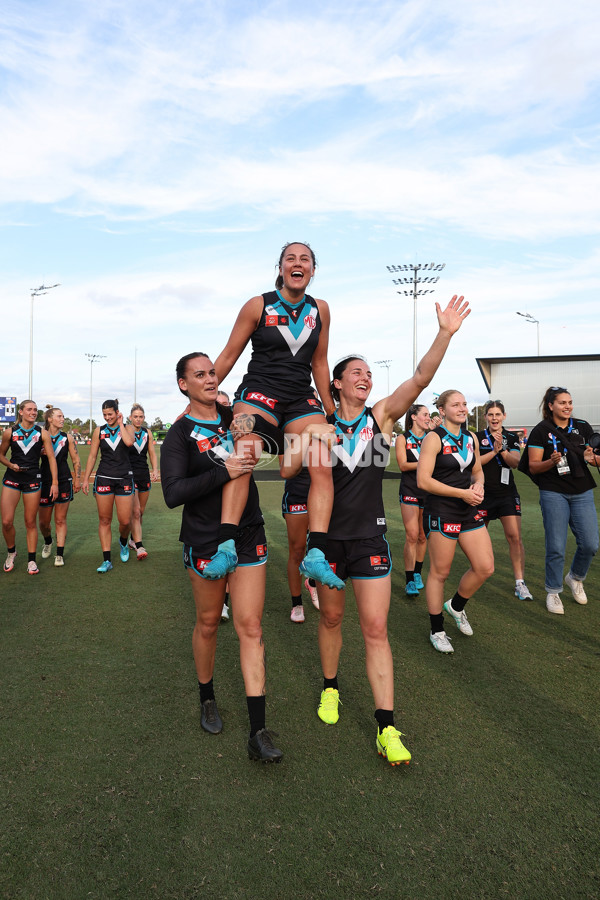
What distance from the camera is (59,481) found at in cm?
821

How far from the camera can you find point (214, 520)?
3.37 meters

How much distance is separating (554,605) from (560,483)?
1224 millimetres

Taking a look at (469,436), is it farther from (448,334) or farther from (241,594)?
(241,594)

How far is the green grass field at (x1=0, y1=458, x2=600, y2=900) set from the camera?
2316mm

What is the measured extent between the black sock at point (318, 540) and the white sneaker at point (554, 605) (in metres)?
3.64

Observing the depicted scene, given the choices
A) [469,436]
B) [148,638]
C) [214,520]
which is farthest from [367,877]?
[469,436]

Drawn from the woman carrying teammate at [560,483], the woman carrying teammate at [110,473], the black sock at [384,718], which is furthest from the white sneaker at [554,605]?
the woman carrying teammate at [110,473]

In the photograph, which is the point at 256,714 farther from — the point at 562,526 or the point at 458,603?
the point at 562,526

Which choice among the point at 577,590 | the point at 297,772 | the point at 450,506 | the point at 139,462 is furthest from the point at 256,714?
the point at 139,462

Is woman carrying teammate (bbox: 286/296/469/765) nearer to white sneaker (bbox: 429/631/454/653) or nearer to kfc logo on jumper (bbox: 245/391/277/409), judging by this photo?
kfc logo on jumper (bbox: 245/391/277/409)

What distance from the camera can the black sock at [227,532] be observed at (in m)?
3.16

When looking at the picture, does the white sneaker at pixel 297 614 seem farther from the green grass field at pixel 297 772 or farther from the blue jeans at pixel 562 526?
the blue jeans at pixel 562 526

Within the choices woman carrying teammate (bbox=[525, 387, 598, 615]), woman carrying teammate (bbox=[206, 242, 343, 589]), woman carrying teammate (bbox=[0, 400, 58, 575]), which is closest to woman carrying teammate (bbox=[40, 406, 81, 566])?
woman carrying teammate (bbox=[0, 400, 58, 575])

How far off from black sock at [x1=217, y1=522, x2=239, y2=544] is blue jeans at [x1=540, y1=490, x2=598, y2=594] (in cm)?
396
